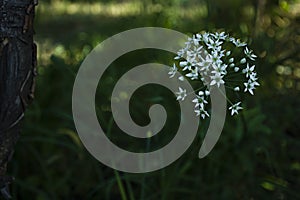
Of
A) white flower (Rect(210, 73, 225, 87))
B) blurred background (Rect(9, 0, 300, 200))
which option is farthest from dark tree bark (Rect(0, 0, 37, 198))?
white flower (Rect(210, 73, 225, 87))

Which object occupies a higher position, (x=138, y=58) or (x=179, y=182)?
(x=138, y=58)

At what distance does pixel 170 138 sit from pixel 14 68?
789mm

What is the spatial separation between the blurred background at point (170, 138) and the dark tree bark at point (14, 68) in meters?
0.34

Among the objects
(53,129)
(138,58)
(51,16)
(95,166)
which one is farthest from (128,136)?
(51,16)

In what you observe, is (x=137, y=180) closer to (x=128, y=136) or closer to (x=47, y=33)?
(x=128, y=136)

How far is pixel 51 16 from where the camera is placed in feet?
12.2

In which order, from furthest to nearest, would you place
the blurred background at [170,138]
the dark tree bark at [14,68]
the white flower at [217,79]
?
the blurred background at [170,138], the dark tree bark at [14,68], the white flower at [217,79]

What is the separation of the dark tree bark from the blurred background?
0.34 m

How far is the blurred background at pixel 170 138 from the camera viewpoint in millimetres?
1926

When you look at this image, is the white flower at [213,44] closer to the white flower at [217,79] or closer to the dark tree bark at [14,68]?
the white flower at [217,79]

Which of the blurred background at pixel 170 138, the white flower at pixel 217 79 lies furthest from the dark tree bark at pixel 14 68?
the white flower at pixel 217 79

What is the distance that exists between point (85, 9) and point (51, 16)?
12.4 inches

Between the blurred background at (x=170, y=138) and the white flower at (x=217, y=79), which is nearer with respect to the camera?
the white flower at (x=217, y=79)

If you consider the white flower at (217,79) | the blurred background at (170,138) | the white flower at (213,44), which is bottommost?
the blurred background at (170,138)
